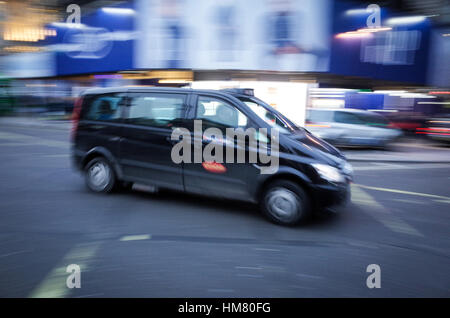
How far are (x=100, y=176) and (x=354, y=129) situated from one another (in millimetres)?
9285

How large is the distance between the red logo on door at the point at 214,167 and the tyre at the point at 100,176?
1724 millimetres

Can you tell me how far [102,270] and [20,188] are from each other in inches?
150

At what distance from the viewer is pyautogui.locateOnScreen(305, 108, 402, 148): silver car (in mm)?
12516

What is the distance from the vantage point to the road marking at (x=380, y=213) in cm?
470

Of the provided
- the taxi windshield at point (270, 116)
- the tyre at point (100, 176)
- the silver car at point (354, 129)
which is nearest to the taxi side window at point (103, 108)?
the tyre at point (100, 176)

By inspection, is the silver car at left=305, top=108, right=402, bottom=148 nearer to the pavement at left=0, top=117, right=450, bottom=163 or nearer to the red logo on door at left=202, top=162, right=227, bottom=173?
the pavement at left=0, top=117, right=450, bottom=163

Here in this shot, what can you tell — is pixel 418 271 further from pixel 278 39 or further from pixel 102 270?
pixel 278 39

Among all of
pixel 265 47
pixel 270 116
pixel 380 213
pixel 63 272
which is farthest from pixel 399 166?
pixel 265 47

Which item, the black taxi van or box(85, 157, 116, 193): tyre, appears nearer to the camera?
the black taxi van

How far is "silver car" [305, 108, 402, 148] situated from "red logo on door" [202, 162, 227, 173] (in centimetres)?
831

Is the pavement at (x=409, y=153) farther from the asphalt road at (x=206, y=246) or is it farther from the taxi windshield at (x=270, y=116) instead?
the taxi windshield at (x=270, y=116)

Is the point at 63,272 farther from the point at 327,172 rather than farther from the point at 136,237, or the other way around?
the point at 327,172

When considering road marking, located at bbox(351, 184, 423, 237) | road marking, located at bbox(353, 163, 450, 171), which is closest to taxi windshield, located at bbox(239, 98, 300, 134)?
road marking, located at bbox(351, 184, 423, 237)
